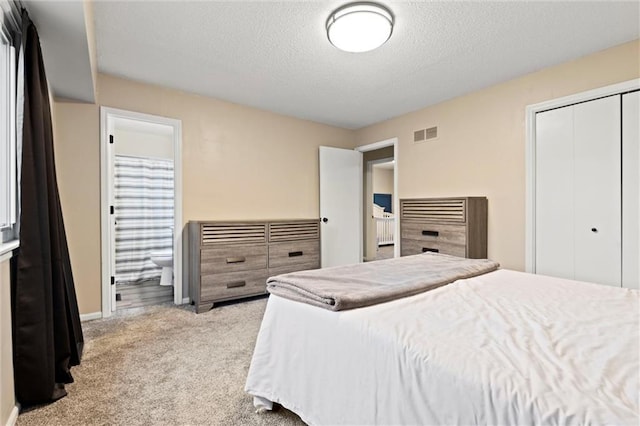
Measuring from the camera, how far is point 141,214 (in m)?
4.67

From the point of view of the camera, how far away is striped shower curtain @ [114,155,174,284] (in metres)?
4.51

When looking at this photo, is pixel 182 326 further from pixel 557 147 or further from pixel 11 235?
pixel 557 147

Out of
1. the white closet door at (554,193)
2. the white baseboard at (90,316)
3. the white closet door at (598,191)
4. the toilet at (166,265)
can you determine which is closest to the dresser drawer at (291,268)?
the toilet at (166,265)

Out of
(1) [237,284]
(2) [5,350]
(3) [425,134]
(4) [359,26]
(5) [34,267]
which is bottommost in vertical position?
(1) [237,284]

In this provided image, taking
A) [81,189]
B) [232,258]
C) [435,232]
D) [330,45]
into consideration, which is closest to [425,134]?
[435,232]

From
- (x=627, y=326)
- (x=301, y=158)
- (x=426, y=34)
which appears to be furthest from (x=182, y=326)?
(x=426, y=34)

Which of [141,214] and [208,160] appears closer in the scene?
[208,160]

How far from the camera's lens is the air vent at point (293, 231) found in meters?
3.61

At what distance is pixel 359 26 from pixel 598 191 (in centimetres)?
235

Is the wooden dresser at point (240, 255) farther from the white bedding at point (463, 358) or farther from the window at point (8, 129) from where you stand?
the white bedding at point (463, 358)

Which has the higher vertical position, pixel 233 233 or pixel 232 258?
pixel 233 233

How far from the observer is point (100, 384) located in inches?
70.9

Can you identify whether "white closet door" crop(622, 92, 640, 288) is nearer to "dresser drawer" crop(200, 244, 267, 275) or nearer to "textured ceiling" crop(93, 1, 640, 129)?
"textured ceiling" crop(93, 1, 640, 129)

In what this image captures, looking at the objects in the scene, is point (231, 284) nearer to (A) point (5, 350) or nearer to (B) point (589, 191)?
(A) point (5, 350)
